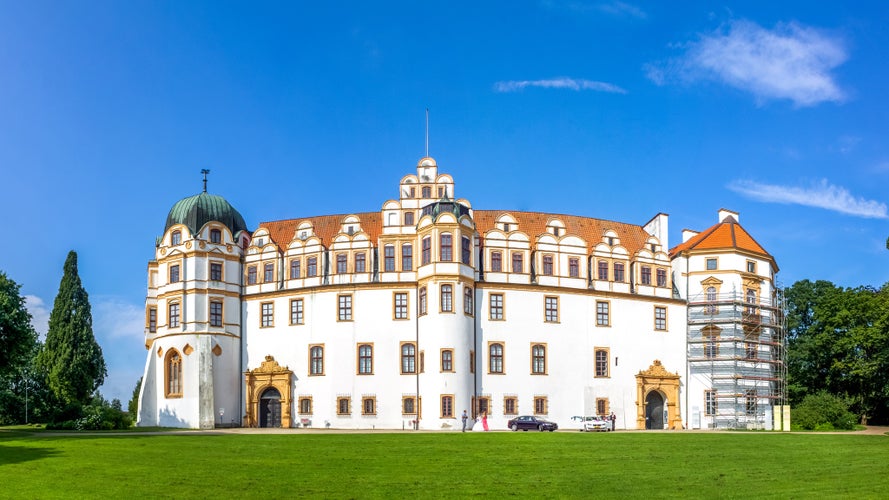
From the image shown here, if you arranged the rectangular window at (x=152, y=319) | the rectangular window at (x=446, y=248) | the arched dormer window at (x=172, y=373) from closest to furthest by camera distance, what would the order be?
the rectangular window at (x=446, y=248) → the arched dormer window at (x=172, y=373) → the rectangular window at (x=152, y=319)

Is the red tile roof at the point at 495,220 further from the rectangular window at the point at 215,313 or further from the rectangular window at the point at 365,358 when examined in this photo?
the rectangular window at the point at 365,358

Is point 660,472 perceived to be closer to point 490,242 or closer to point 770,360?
point 490,242

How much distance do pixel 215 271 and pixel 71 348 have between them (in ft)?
62.2

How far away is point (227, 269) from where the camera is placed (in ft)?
208

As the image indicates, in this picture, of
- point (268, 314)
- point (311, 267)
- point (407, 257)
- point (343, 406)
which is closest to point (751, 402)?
point (407, 257)

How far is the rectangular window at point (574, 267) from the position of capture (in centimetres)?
6244

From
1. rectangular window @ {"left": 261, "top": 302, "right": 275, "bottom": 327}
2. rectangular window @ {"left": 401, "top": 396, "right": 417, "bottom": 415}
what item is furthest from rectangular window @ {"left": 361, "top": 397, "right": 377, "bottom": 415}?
rectangular window @ {"left": 261, "top": 302, "right": 275, "bottom": 327}

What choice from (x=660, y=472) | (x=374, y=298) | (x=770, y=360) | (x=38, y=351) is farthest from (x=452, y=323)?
(x=38, y=351)

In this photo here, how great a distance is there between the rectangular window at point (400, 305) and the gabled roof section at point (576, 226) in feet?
23.4

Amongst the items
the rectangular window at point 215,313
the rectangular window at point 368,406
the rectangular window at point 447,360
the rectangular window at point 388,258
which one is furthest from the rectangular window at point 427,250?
the rectangular window at point 215,313

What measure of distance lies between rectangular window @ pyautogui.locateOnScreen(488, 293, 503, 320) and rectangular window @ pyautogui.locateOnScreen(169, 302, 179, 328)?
21.0m

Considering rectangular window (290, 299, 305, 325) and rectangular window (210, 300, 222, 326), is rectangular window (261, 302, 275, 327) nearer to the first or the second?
rectangular window (290, 299, 305, 325)

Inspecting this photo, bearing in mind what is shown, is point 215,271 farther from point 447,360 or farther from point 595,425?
point 595,425

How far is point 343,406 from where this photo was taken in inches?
2340
